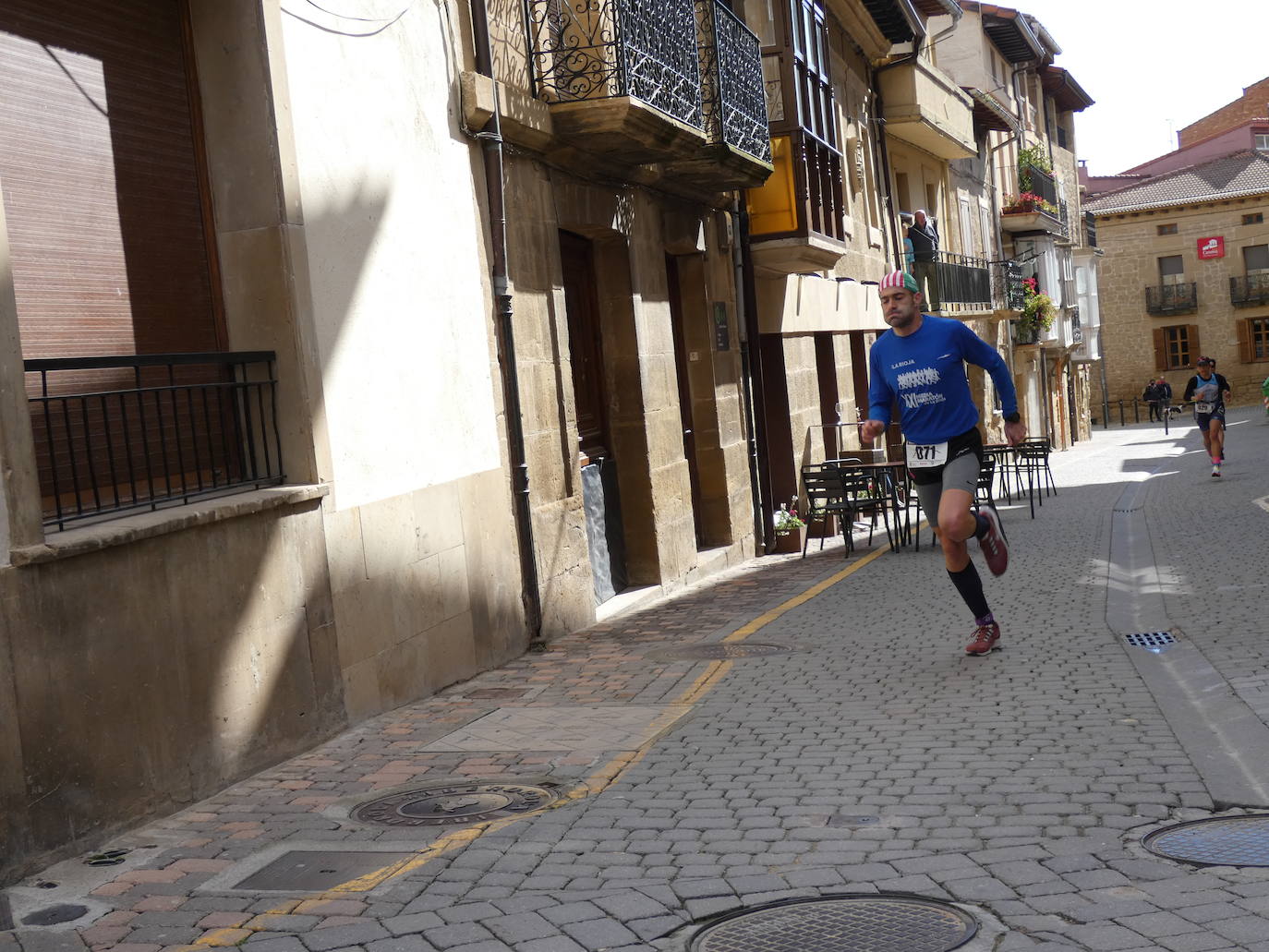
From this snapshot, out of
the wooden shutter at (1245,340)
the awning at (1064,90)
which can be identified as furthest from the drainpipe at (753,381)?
the wooden shutter at (1245,340)

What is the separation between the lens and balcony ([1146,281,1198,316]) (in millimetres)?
67250

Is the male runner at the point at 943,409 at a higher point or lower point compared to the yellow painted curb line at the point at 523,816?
higher

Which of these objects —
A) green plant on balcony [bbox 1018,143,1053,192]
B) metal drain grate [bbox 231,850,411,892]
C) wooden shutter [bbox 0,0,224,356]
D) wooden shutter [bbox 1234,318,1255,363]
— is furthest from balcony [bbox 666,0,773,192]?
wooden shutter [bbox 1234,318,1255,363]

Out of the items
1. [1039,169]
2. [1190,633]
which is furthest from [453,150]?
[1039,169]

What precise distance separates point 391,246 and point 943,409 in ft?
10.6

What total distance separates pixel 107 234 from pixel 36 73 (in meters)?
0.76

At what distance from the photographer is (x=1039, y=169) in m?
46.1

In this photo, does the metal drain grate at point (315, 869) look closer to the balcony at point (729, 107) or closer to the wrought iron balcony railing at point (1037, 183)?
the balcony at point (729, 107)

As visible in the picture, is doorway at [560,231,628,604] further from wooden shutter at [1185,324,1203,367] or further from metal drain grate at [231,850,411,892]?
wooden shutter at [1185,324,1203,367]

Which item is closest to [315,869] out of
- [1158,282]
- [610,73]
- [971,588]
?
[971,588]

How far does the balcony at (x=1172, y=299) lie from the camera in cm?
6725

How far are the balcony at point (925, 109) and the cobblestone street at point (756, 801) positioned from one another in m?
17.9

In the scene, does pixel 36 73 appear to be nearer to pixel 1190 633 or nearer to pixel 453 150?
pixel 453 150

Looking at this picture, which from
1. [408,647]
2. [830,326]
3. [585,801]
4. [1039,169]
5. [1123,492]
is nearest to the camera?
[585,801]
